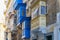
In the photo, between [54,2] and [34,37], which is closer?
[54,2]

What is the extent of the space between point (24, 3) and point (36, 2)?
6.94 metres

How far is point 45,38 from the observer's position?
13898mm

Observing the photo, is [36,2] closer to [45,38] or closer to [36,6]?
[36,6]

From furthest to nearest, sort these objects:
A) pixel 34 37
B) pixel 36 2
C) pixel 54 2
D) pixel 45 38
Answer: pixel 34 37 → pixel 36 2 → pixel 45 38 → pixel 54 2

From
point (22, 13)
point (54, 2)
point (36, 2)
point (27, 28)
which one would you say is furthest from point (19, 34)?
point (54, 2)

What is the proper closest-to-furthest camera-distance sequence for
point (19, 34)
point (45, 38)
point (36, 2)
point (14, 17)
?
point (45, 38) < point (36, 2) < point (19, 34) < point (14, 17)

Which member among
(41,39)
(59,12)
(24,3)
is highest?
(24,3)

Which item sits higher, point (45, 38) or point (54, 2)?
point (54, 2)

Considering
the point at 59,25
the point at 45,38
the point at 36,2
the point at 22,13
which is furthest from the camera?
the point at 22,13

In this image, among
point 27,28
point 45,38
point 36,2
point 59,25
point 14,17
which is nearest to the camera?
point 59,25

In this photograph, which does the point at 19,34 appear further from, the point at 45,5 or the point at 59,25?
the point at 59,25

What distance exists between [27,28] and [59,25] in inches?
315

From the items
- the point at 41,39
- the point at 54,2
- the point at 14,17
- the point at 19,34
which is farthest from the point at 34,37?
the point at 14,17

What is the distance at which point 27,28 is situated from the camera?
1895 cm
